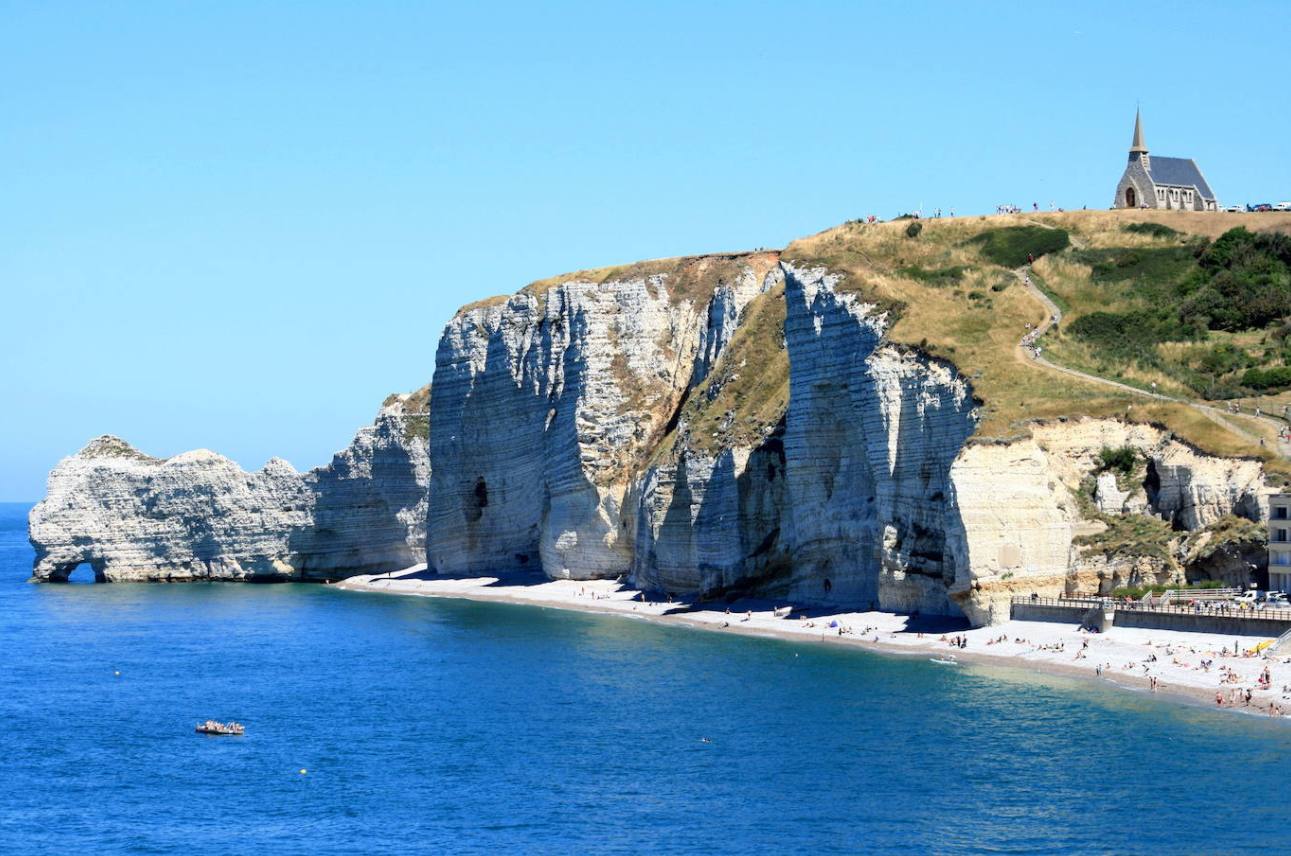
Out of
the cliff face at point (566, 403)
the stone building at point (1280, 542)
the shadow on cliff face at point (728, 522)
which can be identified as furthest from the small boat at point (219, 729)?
the cliff face at point (566, 403)

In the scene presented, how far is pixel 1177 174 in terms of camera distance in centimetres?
12006

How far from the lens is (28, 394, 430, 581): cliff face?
13075 centimetres

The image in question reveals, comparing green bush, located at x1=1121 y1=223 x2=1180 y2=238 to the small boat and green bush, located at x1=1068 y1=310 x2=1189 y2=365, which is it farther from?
the small boat

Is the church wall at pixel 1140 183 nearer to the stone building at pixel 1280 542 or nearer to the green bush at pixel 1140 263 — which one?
the green bush at pixel 1140 263

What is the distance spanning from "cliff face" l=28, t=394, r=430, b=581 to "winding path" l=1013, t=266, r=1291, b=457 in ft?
168

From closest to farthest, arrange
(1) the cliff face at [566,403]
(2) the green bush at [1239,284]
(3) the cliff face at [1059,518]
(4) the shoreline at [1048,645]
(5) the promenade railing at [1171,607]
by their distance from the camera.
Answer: (4) the shoreline at [1048,645] < (5) the promenade railing at [1171,607] < (3) the cliff face at [1059,518] < (2) the green bush at [1239,284] < (1) the cliff face at [566,403]

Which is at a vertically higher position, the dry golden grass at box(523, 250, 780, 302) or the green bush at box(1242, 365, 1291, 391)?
the dry golden grass at box(523, 250, 780, 302)

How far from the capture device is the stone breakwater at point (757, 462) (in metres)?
74.2

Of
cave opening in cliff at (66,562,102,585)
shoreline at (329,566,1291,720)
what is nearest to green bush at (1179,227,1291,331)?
shoreline at (329,566,1291,720)

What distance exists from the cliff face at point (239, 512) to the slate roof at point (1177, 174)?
57.4m

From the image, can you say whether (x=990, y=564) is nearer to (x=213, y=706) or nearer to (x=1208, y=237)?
(x=213, y=706)

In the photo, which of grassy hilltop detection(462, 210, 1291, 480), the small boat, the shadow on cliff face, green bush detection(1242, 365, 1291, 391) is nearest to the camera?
the small boat

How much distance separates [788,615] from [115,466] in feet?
219

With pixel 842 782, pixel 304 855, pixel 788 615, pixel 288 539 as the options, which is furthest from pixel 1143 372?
pixel 288 539
